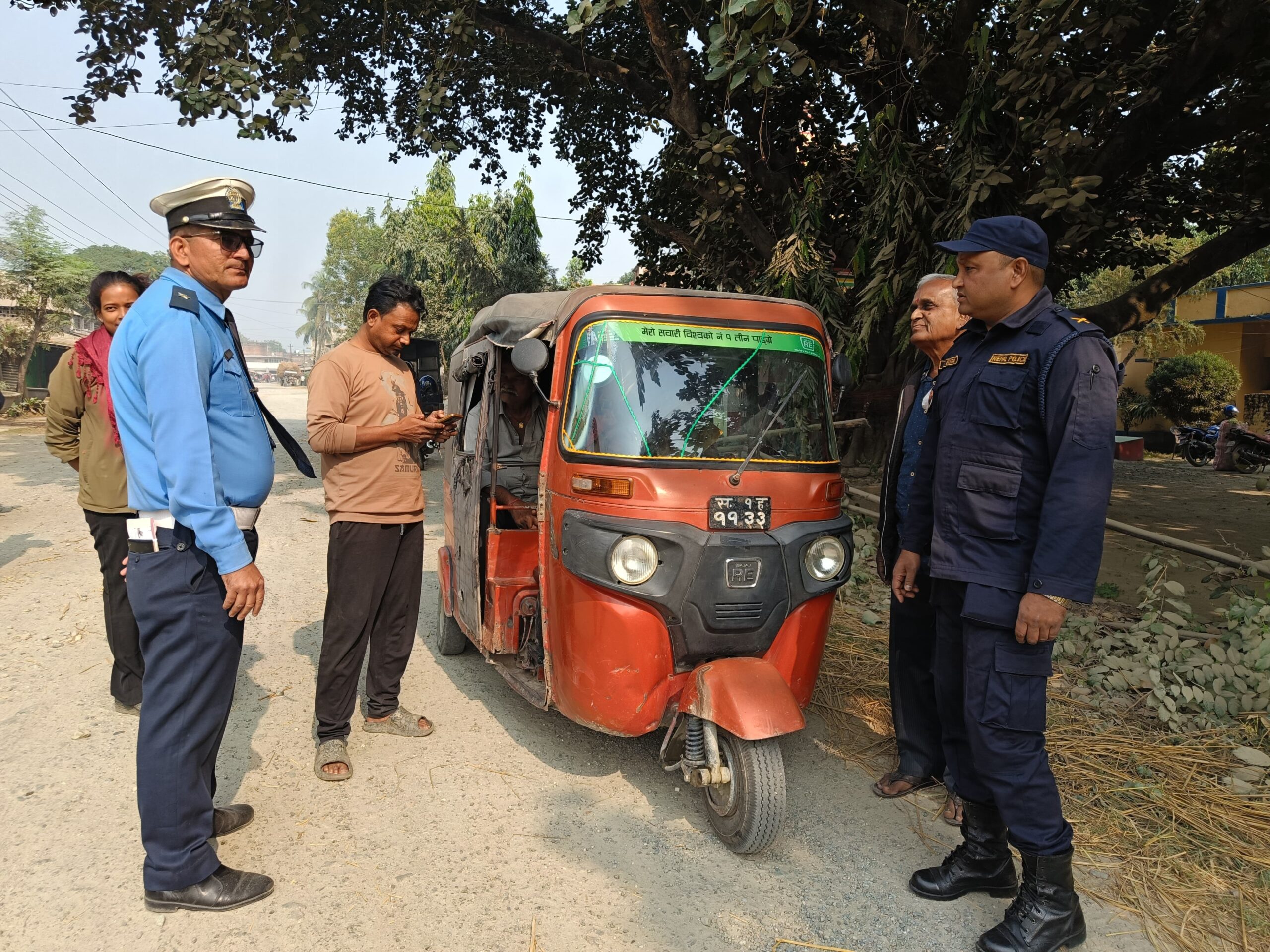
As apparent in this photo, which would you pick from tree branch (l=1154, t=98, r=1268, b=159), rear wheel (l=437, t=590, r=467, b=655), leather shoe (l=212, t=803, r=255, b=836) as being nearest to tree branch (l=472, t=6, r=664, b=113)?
tree branch (l=1154, t=98, r=1268, b=159)

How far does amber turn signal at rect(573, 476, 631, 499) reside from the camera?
3.19 metres

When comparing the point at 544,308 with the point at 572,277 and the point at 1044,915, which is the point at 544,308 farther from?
the point at 572,277

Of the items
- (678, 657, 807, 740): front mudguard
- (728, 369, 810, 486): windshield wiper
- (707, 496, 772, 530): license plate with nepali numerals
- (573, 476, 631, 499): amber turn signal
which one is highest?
(728, 369, 810, 486): windshield wiper

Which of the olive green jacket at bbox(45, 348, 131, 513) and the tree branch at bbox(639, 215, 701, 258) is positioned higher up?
the tree branch at bbox(639, 215, 701, 258)

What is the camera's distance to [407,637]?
157 inches

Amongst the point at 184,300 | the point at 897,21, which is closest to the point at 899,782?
the point at 184,300

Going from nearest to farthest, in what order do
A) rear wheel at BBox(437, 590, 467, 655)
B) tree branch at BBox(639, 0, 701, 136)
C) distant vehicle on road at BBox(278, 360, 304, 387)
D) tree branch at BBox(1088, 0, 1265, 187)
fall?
rear wheel at BBox(437, 590, 467, 655)
tree branch at BBox(1088, 0, 1265, 187)
tree branch at BBox(639, 0, 701, 136)
distant vehicle on road at BBox(278, 360, 304, 387)

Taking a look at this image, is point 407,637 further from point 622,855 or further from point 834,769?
point 834,769

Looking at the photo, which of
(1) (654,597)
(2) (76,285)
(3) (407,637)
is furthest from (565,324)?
(2) (76,285)

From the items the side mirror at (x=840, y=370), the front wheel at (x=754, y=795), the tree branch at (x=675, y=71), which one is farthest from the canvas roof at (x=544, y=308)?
the tree branch at (x=675, y=71)

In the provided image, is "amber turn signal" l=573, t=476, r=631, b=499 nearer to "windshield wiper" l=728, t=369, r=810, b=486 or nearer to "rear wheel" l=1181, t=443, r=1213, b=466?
"windshield wiper" l=728, t=369, r=810, b=486

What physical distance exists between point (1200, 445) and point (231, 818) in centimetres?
2075

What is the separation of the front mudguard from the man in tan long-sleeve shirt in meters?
1.57

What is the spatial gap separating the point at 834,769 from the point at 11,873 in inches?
129
